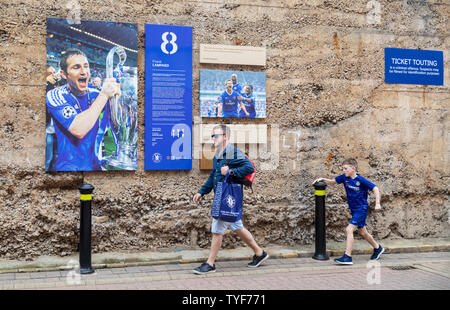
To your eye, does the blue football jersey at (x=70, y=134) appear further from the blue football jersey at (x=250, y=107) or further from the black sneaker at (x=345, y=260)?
the black sneaker at (x=345, y=260)

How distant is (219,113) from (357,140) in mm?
2162

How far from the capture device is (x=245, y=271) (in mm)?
6242

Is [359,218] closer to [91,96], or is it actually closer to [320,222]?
[320,222]

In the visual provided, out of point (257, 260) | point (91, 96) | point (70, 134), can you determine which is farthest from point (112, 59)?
point (257, 260)

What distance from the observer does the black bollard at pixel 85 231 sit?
19.8 feet

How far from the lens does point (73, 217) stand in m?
6.74

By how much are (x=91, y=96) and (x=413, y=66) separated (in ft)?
15.9

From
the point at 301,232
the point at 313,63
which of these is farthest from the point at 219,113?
the point at 301,232

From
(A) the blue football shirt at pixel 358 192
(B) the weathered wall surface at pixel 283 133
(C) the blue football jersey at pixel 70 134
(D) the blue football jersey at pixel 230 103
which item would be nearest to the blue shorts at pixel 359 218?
(A) the blue football shirt at pixel 358 192

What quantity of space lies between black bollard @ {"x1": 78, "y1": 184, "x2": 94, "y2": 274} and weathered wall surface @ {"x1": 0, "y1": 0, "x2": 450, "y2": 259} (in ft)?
2.46

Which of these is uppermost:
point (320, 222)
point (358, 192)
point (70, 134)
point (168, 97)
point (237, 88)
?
point (237, 88)

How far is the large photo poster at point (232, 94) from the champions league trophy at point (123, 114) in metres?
0.95

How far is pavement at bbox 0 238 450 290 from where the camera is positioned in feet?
18.1

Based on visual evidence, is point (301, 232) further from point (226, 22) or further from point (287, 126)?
point (226, 22)
